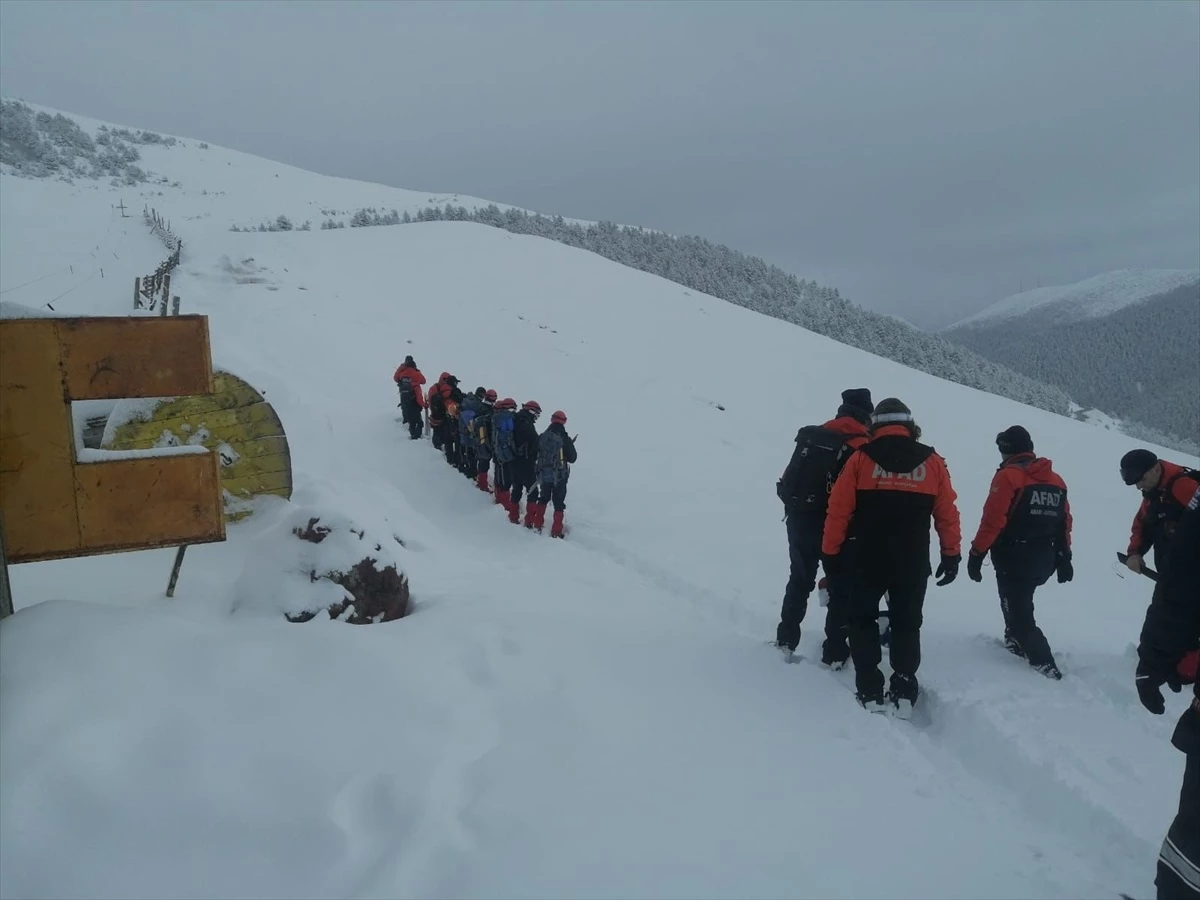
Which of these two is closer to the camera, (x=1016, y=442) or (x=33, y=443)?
(x=33, y=443)

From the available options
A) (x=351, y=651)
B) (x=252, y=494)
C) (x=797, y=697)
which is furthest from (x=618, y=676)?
(x=252, y=494)

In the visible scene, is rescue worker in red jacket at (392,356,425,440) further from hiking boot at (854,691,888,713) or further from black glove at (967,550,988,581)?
hiking boot at (854,691,888,713)

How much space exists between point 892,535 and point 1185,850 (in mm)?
1896

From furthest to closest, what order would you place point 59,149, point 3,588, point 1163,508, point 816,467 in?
point 59,149 → point 816,467 → point 1163,508 → point 3,588

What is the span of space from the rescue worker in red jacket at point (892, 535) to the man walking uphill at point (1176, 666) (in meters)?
1.40

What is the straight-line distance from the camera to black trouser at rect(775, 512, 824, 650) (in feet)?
16.5

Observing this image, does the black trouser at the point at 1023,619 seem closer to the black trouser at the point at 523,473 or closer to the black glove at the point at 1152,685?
the black glove at the point at 1152,685

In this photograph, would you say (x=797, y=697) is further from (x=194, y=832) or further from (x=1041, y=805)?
(x=194, y=832)

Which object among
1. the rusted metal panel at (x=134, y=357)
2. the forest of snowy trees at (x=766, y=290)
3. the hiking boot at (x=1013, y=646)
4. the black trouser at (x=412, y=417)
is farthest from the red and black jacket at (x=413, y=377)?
the forest of snowy trees at (x=766, y=290)

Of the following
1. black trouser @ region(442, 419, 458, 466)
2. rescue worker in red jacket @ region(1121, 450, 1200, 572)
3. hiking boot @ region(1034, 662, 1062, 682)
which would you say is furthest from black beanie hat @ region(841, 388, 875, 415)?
black trouser @ region(442, 419, 458, 466)

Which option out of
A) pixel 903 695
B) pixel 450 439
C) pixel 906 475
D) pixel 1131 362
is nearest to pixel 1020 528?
pixel 906 475

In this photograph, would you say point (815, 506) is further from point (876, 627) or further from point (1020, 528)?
point (1020, 528)

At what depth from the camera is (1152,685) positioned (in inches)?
112

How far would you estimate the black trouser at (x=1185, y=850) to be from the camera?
101 inches
